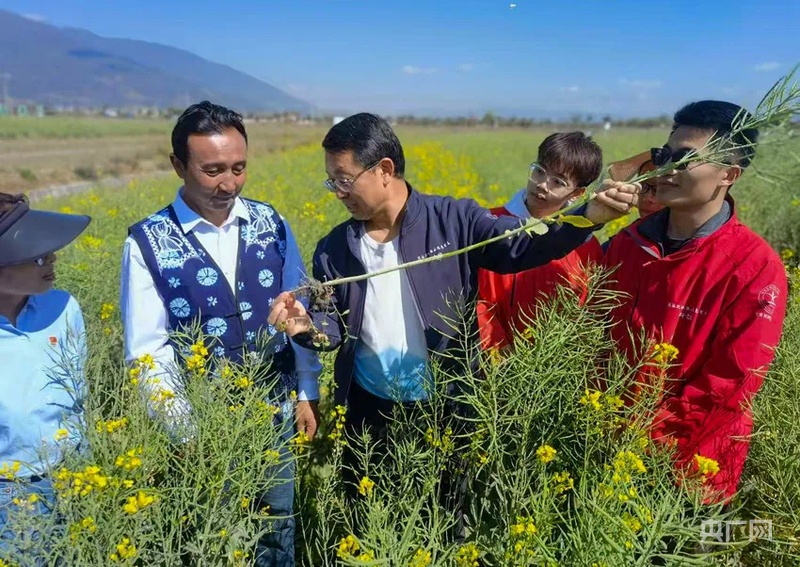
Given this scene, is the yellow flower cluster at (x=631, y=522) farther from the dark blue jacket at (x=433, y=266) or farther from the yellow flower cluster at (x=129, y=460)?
the yellow flower cluster at (x=129, y=460)

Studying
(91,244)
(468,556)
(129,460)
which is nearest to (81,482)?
(129,460)

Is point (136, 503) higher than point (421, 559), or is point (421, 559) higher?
point (136, 503)

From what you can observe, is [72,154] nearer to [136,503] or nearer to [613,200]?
[136,503]

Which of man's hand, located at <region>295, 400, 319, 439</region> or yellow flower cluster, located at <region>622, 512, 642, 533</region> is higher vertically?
yellow flower cluster, located at <region>622, 512, 642, 533</region>

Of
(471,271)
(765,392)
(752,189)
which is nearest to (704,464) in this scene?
(765,392)

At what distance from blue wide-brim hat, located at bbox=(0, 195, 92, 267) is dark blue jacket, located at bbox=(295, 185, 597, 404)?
73cm

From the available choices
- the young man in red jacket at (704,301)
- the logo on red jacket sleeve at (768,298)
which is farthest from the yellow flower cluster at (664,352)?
the logo on red jacket sleeve at (768,298)

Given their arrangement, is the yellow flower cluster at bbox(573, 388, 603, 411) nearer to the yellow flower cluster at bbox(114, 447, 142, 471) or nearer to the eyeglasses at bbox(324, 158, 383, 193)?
the eyeglasses at bbox(324, 158, 383, 193)

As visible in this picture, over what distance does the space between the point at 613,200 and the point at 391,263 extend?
26.4 inches

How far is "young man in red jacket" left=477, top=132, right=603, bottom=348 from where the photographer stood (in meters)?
1.93

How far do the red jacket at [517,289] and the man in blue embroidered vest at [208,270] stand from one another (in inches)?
28.3

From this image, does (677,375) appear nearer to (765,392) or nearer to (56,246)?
(765,392)

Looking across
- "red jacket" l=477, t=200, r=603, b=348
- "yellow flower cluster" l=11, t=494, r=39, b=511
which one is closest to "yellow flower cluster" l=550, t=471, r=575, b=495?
"red jacket" l=477, t=200, r=603, b=348

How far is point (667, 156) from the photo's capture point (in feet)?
5.06
